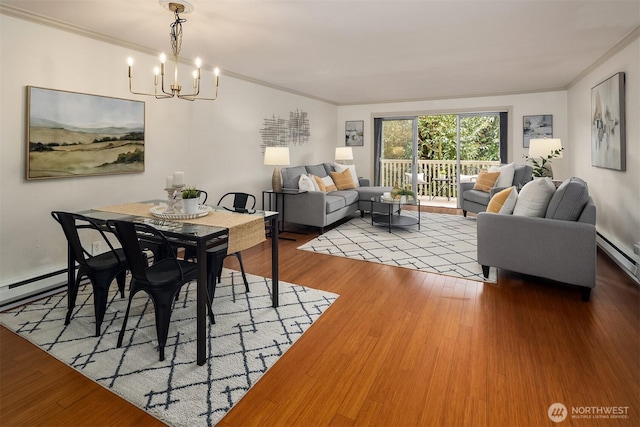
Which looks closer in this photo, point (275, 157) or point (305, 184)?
point (275, 157)

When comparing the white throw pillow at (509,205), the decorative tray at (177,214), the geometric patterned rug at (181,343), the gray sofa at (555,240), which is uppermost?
the white throw pillow at (509,205)

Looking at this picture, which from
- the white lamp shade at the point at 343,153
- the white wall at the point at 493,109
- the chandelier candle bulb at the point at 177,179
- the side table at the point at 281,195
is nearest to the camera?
the chandelier candle bulb at the point at 177,179

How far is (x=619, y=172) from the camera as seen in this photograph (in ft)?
12.7

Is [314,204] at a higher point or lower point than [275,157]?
lower

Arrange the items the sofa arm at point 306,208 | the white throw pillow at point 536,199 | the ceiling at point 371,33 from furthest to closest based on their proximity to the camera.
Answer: the sofa arm at point 306,208 → the white throw pillow at point 536,199 → the ceiling at point 371,33

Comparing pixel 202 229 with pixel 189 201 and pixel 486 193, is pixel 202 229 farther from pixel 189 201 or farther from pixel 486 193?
pixel 486 193

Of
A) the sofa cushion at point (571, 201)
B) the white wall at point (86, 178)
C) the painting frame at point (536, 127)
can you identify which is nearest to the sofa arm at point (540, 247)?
the sofa cushion at point (571, 201)

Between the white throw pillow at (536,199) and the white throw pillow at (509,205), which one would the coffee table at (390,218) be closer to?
the white throw pillow at (509,205)

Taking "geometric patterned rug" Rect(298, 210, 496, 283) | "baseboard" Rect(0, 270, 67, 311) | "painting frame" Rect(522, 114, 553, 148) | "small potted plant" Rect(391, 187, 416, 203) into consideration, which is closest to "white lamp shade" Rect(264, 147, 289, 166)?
"geometric patterned rug" Rect(298, 210, 496, 283)

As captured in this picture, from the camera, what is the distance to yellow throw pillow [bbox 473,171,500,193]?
5906mm

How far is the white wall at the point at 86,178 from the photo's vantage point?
9.34 ft

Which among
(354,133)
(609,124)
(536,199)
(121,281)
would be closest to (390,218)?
(536,199)
